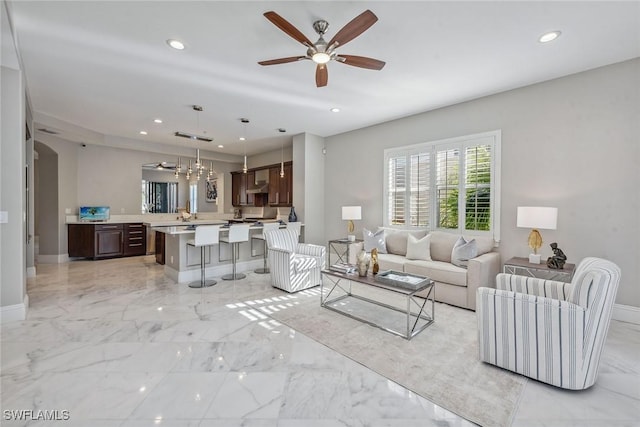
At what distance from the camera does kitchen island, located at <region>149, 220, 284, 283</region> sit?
4.80 meters

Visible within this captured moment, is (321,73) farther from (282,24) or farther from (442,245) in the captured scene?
(442,245)

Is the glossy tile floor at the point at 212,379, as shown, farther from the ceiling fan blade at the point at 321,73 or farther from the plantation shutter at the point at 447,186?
the ceiling fan blade at the point at 321,73

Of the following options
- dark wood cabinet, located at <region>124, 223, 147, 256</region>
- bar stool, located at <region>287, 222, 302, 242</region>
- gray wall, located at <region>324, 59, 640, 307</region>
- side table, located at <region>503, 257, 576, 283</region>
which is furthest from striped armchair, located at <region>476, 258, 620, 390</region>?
dark wood cabinet, located at <region>124, 223, 147, 256</region>

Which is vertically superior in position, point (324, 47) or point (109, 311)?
point (324, 47)

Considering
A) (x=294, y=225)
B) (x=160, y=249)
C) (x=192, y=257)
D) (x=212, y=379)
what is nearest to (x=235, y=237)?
(x=192, y=257)

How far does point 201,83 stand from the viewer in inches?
148

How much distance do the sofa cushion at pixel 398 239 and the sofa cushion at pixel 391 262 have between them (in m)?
0.23

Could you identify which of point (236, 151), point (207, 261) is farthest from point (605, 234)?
point (236, 151)

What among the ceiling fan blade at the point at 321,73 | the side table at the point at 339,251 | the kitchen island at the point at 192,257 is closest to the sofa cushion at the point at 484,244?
the side table at the point at 339,251

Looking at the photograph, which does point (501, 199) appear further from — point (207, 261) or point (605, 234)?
point (207, 261)

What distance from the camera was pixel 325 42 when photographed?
2.49 m

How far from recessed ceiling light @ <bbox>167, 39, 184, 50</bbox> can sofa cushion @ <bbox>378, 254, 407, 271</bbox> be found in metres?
3.78

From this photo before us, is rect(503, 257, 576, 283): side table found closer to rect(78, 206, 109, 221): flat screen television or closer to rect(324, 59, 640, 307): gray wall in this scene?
rect(324, 59, 640, 307): gray wall

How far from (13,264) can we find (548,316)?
17.2ft
